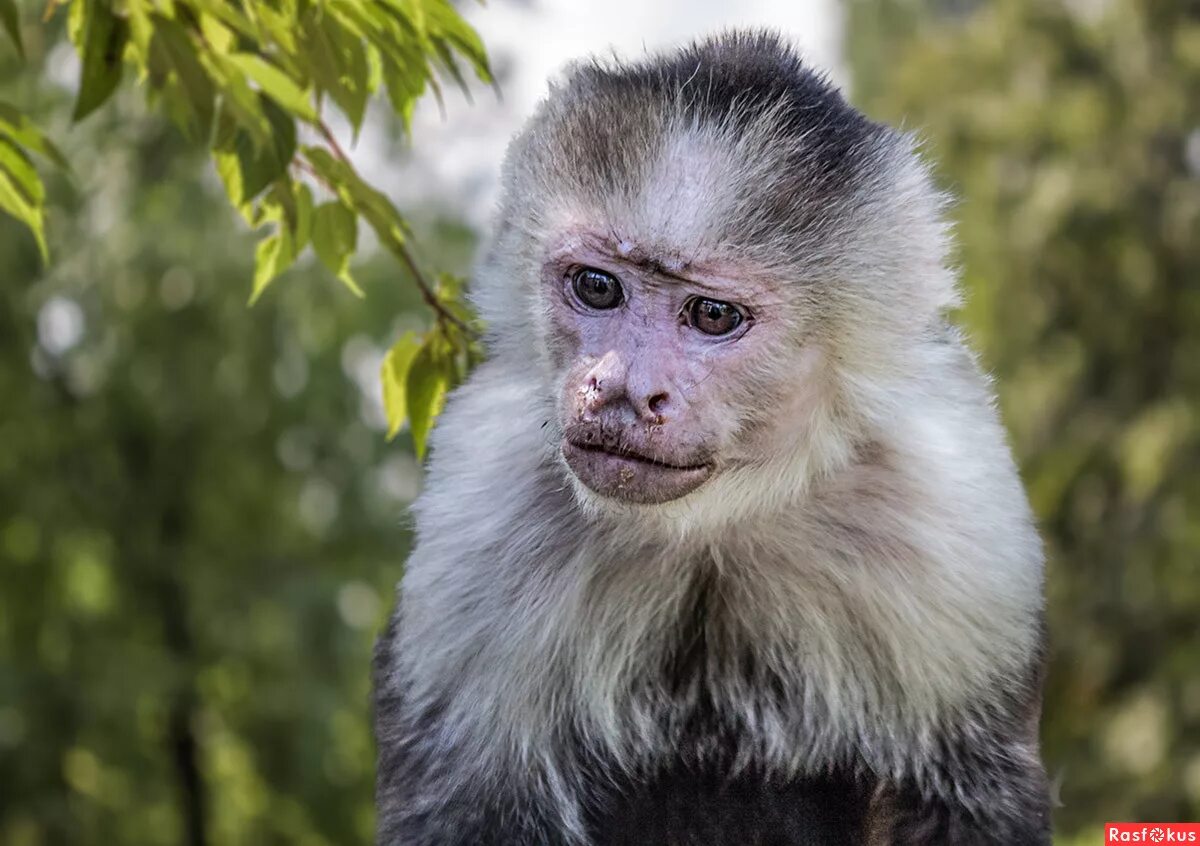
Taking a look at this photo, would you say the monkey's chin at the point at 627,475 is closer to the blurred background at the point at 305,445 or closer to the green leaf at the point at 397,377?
the green leaf at the point at 397,377

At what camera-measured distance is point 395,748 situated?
3082mm

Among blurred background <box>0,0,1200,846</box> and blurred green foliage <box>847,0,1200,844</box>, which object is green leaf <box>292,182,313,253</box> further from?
blurred green foliage <box>847,0,1200,844</box>

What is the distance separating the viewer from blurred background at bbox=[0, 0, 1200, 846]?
9438 mm

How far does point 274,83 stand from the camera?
2.55m

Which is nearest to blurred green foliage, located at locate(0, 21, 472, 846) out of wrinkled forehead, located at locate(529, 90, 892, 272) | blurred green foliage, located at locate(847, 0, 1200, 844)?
blurred green foliage, located at locate(847, 0, 1200, 844)

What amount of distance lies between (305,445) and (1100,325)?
6893mm

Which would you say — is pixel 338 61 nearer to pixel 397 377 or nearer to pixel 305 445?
pixel 397 377

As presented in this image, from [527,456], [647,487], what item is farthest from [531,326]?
[647,487]

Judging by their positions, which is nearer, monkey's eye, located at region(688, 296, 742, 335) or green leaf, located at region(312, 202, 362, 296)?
monkey's eye, located at region(688, 296, 742, 335)

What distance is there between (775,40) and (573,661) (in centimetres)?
137

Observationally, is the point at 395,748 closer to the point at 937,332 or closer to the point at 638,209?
the point at 638,209
